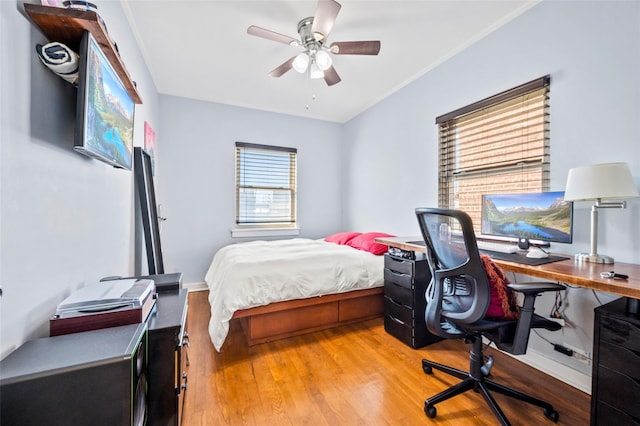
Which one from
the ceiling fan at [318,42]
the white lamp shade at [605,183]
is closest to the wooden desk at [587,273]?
the white lamp shade at [605,183]

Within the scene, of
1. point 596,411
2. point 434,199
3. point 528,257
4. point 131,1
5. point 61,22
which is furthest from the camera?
point 434,199

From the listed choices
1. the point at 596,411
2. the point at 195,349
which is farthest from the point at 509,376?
the point at 195,349

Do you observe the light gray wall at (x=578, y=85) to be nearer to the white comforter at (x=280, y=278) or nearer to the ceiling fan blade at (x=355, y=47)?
the ceiling fan blade at (x=355, y=47)

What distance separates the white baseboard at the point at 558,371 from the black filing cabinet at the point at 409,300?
66 centimetres

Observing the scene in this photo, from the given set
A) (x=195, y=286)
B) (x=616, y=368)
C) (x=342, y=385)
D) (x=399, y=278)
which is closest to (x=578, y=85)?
(x=616, y=368)

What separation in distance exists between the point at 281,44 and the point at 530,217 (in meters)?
2.58

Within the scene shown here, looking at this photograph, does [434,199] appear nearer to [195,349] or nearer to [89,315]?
[195,349]

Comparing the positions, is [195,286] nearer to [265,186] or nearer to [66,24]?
[265,186]

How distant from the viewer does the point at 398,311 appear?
235cm

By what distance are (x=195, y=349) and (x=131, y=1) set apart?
2.76 m

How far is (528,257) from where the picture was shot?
1.70 metres

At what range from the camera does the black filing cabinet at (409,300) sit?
2201 millimetres

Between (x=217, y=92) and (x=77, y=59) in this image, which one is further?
Answer: (x=217, y=92)

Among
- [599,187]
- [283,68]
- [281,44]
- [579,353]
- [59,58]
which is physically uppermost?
[281,44]
